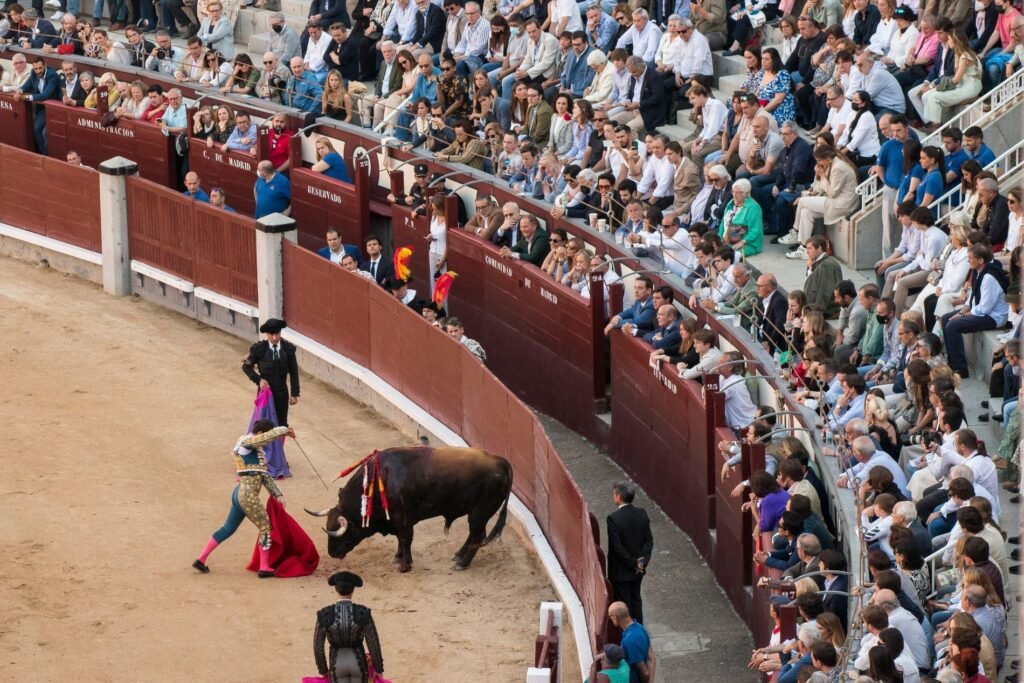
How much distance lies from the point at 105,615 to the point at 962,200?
7.39m

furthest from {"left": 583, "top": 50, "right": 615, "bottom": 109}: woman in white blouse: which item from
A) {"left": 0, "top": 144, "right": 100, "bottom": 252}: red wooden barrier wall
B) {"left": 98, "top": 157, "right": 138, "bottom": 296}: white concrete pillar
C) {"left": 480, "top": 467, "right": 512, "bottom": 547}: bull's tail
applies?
{"left": 480, "top": 467, "right": 512, "bottom": 547}: bull's tail

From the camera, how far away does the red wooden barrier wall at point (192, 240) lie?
21109mm

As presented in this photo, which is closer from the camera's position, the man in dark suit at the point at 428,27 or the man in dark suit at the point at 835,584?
the man in dark suit at the point at 835,584

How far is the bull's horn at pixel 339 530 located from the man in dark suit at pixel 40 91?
1217cm

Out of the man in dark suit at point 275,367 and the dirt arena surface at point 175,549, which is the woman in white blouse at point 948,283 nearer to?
the dirt arena surface at point 175,549

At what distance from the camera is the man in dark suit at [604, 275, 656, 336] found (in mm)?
16609

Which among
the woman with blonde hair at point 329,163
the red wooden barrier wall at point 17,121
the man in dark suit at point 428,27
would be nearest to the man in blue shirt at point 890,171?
the woman with blonde hair at point 329,163

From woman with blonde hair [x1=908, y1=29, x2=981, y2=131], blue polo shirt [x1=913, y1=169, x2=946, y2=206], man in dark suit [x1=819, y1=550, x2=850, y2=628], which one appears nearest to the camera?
man in dark suit [x1=819, y1=550, x2=850, y2=628]

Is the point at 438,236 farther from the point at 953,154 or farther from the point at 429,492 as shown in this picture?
the point at 953,154

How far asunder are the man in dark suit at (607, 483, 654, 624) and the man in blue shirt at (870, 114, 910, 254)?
4711mm

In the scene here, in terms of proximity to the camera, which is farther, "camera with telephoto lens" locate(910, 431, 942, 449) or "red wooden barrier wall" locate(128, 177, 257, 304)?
"red wooden barrier wall" locate(128, 177, 257, 304)

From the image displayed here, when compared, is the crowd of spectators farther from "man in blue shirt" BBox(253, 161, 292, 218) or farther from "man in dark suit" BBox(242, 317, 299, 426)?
"man in dark suit" BBox(242, 317, 299, 426)

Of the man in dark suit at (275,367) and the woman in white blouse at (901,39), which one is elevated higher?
the woman in white blouse at (901,39)

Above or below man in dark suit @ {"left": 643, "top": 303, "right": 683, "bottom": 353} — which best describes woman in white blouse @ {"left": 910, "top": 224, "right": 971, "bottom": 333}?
above
